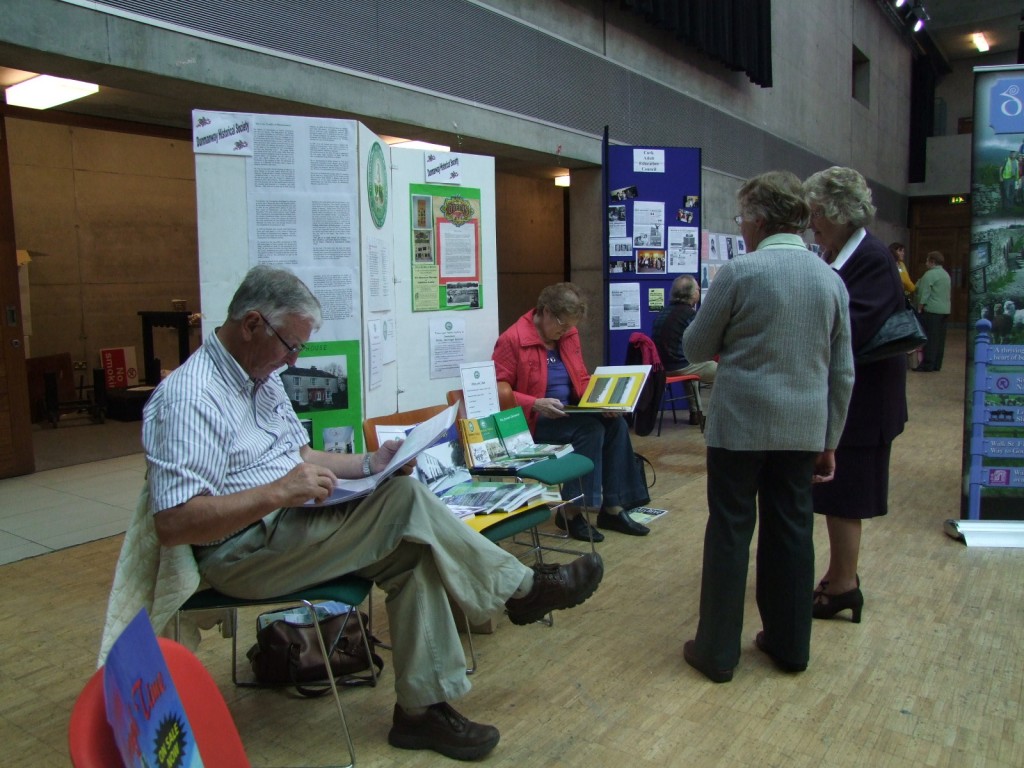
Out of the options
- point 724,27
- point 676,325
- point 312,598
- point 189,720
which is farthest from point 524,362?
point 724,27

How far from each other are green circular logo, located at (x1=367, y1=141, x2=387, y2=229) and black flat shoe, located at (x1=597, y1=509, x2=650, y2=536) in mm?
1853

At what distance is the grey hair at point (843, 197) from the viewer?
9.10 feet

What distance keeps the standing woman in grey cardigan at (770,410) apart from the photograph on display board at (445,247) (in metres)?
1.62

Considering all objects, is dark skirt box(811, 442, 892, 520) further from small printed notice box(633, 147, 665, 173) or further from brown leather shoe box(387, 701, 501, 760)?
small printed notice box(633, 147, 665, 173)

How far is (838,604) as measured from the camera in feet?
9.93

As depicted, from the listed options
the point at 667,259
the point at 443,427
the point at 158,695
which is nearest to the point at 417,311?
the point at 443,427

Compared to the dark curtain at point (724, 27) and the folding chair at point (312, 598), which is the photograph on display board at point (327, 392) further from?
the dark curtain at point (724, 27)

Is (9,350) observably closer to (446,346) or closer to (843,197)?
(446,346)

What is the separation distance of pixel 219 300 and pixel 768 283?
1.93 m

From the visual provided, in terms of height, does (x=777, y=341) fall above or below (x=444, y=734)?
above

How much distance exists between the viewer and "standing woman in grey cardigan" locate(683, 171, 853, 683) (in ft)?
7.82

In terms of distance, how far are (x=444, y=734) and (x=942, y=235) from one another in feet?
65.2

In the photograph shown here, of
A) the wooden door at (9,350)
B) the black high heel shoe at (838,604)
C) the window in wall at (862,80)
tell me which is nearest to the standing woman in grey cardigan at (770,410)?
the black high heel shoe at (838,604)

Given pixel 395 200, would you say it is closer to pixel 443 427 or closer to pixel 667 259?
pixel 443 427
